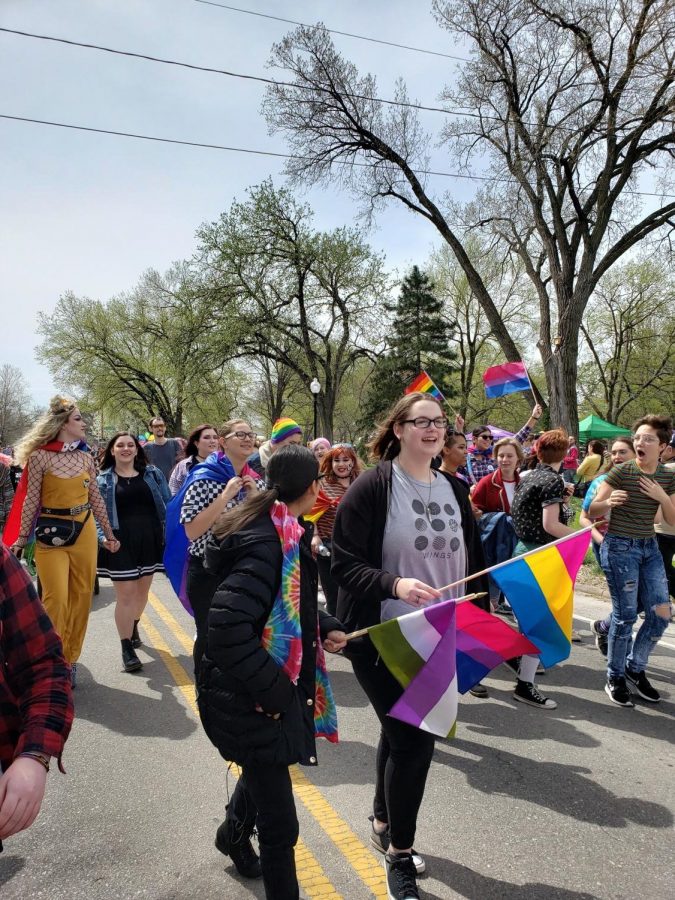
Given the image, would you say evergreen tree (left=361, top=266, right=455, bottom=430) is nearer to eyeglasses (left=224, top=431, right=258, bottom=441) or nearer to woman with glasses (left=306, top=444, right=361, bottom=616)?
woman with glasses (left=306, top=444, right=361, bottom=616)

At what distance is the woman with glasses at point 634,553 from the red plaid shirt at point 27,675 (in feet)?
12.8

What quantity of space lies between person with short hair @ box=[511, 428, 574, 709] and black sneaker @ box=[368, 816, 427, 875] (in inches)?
81.8

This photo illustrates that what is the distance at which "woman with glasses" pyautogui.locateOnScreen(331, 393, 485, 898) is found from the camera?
2441 mm

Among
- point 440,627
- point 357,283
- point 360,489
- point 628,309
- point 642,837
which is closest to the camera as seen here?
point 440,627

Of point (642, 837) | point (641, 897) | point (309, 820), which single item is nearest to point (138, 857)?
point (309, 820)

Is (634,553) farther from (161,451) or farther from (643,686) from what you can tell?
(161,451)

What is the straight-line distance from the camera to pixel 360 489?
2.65 meters

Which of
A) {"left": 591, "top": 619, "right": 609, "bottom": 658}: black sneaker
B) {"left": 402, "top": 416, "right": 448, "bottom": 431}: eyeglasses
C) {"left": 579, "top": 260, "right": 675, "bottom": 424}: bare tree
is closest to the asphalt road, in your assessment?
{"left": 591, "top": 619, "right": 609, "bottom": 658}: black sneaker

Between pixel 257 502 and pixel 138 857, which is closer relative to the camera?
pixel 257 502

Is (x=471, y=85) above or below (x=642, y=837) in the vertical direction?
above

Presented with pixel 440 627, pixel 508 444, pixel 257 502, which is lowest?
pixel 440 627

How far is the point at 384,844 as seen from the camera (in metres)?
2.78

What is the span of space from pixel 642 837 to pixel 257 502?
8.19 ft

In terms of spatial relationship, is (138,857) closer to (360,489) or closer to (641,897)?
(360,489)
